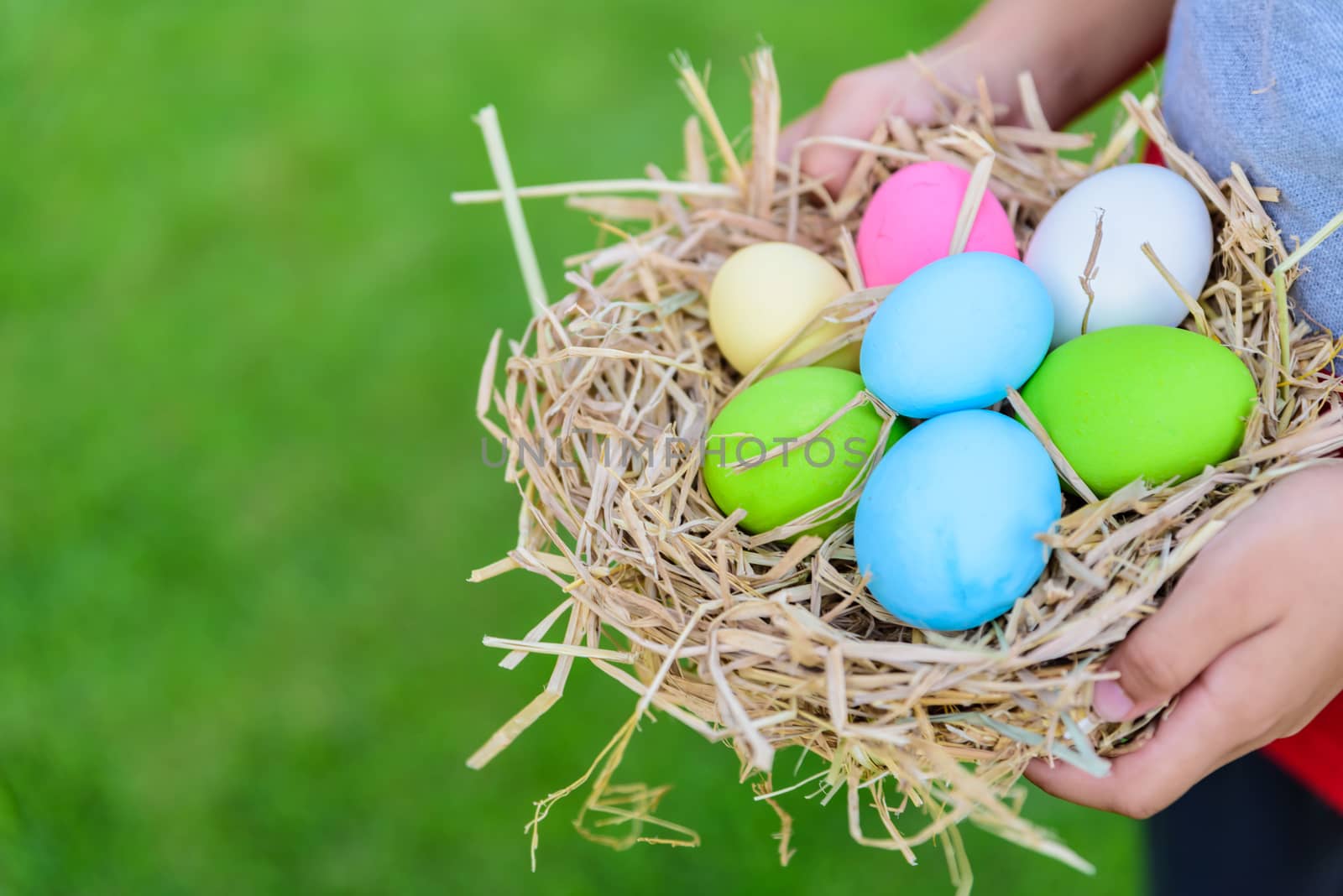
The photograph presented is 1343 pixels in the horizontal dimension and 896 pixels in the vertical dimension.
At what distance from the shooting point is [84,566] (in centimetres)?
227

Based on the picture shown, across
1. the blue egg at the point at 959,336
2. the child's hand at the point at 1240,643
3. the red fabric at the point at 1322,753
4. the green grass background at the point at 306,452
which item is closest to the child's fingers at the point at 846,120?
the blue egg at the point at 959,336

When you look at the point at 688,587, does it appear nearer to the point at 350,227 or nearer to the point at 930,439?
the point at 930,439

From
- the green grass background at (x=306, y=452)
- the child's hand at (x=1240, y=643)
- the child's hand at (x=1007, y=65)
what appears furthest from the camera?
the green grass background at (x=306, y=452)

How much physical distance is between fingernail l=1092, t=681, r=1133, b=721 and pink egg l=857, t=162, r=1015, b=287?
53cm

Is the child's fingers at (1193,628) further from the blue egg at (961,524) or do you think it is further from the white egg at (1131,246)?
the white egg at (1131,246)

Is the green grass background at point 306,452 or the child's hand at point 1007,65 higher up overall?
the child's hand at point 1007,65

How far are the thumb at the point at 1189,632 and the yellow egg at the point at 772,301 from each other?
0.51m

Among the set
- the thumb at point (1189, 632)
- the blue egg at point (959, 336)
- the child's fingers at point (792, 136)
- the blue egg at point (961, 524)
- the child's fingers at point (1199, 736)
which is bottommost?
the child's fingers at point (1199, 736)

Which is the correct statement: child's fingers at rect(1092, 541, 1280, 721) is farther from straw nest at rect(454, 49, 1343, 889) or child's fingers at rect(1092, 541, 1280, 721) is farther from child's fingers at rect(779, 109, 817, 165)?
child's fingers at rect(779, 109, 817, 165)

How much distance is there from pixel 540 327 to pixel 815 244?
1.37 feet

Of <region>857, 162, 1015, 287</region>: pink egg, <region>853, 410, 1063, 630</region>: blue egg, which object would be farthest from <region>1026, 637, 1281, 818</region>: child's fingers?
<region>857, 162, 1015, 287</region>: pink egg

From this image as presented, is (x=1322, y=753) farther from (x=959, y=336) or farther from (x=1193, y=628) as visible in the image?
(x=959, y=336)

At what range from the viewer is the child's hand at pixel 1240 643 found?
0.87 m

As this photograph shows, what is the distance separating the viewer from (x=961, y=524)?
3.21 feet
